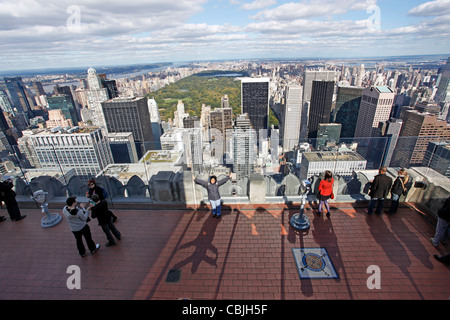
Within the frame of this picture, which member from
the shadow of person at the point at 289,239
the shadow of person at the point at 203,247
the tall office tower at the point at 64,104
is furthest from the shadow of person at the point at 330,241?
the tall office tower at the point at 64,104

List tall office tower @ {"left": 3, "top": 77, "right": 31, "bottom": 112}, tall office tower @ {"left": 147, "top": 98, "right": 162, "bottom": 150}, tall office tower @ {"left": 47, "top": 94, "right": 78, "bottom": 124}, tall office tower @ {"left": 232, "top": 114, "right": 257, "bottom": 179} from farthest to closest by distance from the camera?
tall office tower @ {"left": 3, "top": 77, "right": 31, "bottom": 112}
tall office tower @ {"left": 47, "top": 94, "right": 78, "bottom": 124}
tall office tower @ {"left": 147, "top": 98, "right": 162, "bottom": 150}
tall office tower @ {"left": 232, "top": 114, "right": 257, "bottom": 179}

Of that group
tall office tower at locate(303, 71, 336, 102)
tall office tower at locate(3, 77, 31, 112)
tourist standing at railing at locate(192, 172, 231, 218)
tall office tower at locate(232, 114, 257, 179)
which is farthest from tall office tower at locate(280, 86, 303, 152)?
tall office tower at locate(3, 77, 31, 112)

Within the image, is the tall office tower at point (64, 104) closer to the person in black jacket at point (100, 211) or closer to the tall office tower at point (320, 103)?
the tall office tower at point (320, 103)

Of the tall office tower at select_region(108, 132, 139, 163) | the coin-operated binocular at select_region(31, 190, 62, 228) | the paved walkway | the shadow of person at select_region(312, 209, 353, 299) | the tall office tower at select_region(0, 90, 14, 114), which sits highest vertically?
the tall office tower at select_region(108, 132, 139, 163)

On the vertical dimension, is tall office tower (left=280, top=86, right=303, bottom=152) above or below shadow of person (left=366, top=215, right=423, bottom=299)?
below

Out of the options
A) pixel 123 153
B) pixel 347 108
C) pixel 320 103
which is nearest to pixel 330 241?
pixel 123 153

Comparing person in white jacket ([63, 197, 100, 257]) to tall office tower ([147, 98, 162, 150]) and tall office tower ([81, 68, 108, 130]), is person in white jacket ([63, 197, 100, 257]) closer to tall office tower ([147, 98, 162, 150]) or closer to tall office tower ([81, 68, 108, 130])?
tall office tower ([147, 98, 162, 150])

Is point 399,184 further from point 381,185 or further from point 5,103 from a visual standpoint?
point 5,103
